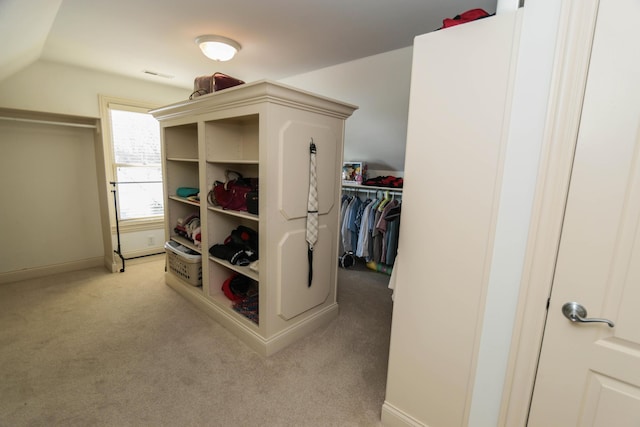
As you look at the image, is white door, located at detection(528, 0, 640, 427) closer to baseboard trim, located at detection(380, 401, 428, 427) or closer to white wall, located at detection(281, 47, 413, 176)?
baseboard trim, located at detection(380, 401, 428, 427)

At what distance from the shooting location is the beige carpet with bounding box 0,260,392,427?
166 cm

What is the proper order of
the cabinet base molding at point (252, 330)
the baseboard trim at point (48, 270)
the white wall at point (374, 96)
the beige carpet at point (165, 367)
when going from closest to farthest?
the beige carpet at point (165, 367)
the cabinet base molding at point (252, 330)
the white wall at point (374, 96)
the baseboard trim at point (48, 270)

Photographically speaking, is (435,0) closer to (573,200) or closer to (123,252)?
(573,200)

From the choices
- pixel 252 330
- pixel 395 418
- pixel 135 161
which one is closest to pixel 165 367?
pixel 252 330

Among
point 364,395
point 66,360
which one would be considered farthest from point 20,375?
point 364,395

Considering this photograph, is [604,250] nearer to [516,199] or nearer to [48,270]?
[516,199]

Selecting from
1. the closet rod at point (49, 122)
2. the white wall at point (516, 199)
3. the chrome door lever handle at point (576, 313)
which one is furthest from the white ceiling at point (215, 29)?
the chrome door lever handle at point (576, 313)

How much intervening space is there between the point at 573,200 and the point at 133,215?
4.46 metres

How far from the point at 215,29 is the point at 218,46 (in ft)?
0.57

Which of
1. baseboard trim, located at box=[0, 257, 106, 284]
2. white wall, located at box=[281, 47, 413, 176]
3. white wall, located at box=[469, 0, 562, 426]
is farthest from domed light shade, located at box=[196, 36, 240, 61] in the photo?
baseboard trim, located at box=[0, 257, 106, 284]

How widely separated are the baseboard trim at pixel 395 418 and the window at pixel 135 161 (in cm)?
378

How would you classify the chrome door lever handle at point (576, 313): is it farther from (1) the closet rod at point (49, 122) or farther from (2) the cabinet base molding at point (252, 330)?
(1) the closet rod at point (49, 122)

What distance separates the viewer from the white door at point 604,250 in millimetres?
907

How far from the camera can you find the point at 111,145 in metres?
3.56
